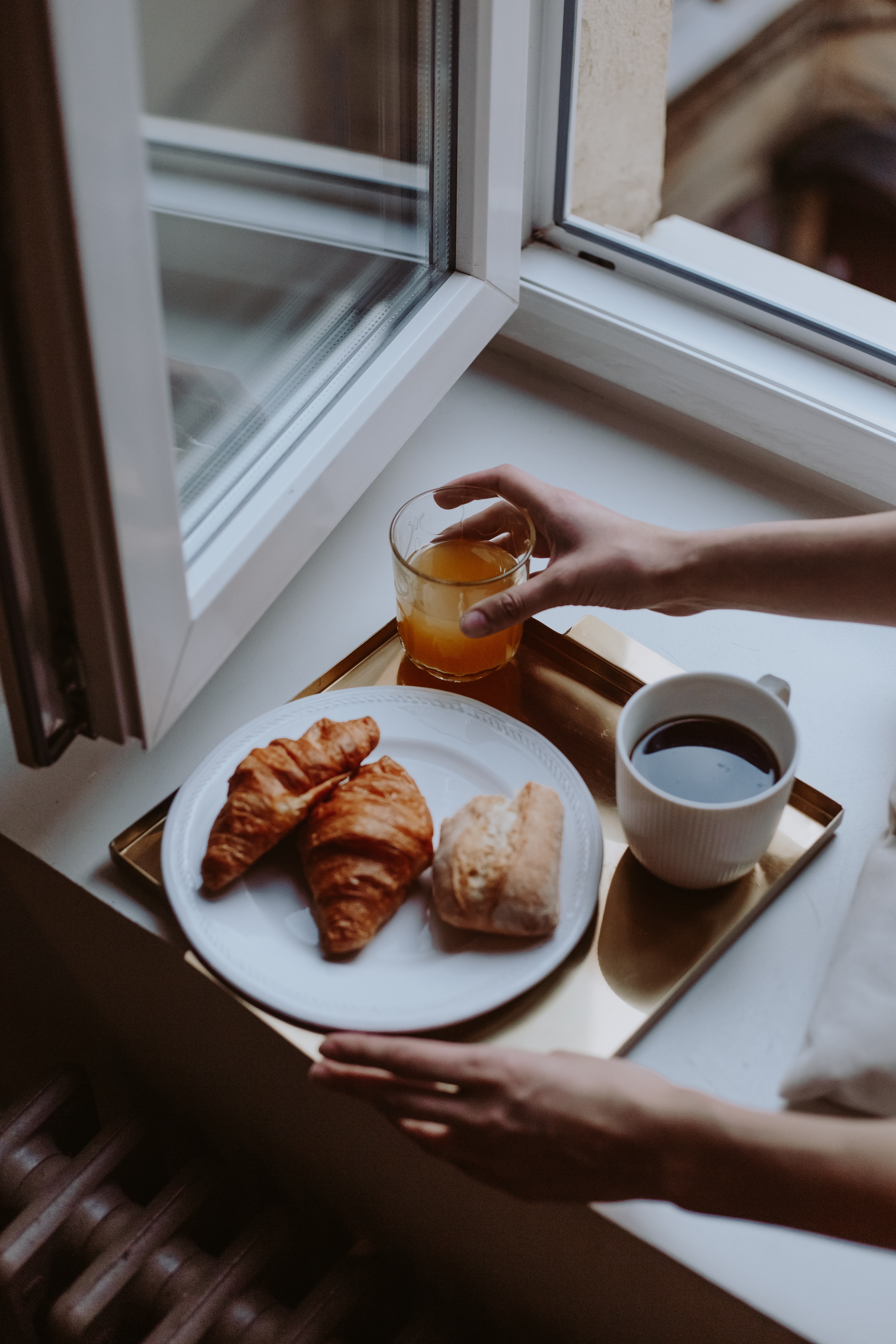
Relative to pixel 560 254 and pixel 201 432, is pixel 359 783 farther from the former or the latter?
pixel 560 254

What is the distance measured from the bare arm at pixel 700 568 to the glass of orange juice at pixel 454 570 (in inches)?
0.8

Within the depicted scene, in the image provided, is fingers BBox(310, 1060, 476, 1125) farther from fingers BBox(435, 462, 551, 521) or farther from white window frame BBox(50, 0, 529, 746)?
fingers BBox(435, 462, 551, 521)

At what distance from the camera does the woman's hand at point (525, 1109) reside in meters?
Answer: 0.60

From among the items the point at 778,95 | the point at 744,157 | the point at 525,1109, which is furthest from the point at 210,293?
the point at 778,95

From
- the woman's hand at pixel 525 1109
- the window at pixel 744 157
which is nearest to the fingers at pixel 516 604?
the woman's hand at pixel 525 1109

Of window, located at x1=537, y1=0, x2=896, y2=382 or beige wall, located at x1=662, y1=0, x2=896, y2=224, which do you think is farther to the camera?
beige wall, located at x1=662, y1=0, x2=896, y2=224

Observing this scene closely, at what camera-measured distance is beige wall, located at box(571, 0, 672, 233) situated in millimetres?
1141

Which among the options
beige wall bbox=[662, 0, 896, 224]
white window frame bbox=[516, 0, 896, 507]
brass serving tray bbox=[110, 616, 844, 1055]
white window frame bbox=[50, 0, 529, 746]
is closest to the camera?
white window frame bbox=[50, 0, 529, 746]

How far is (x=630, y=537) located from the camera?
2.84 ft

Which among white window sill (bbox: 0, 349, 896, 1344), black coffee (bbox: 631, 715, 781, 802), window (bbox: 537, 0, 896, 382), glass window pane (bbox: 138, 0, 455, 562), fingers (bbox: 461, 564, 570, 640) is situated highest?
glass window pane (bbox: 138, 0, 455, 562)

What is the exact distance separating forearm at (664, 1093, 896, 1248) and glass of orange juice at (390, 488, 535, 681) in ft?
1.19

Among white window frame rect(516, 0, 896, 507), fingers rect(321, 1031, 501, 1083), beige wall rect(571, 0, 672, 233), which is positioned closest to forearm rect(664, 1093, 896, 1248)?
fingers rect(321, 1031, 501, 1083)

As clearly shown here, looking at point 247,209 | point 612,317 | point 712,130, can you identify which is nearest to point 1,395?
point 247,209

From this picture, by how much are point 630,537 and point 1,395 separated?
1.58 feet
